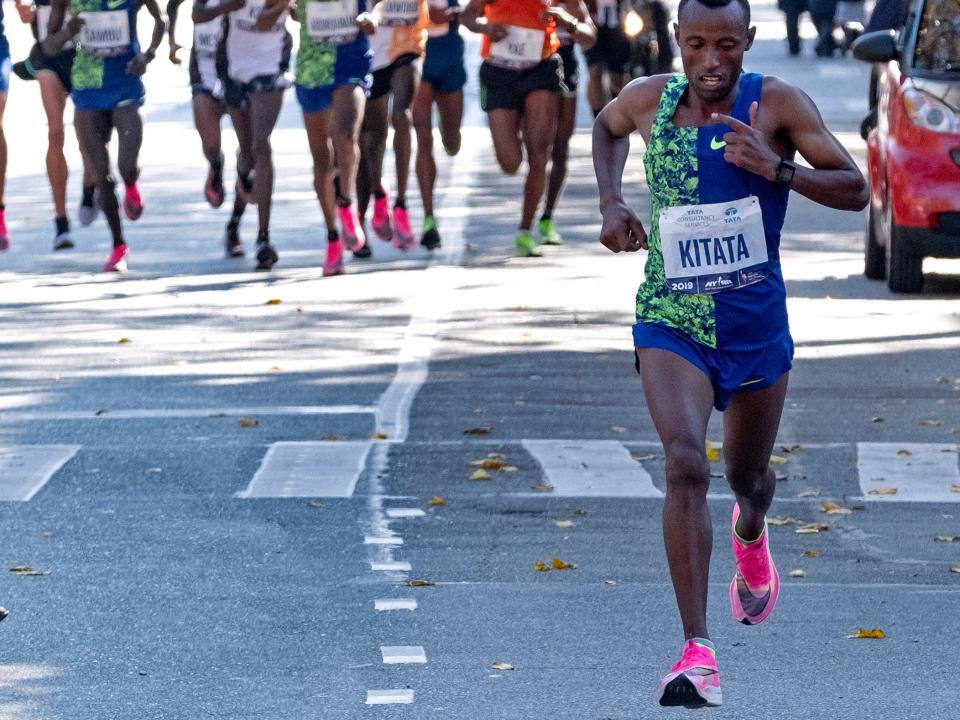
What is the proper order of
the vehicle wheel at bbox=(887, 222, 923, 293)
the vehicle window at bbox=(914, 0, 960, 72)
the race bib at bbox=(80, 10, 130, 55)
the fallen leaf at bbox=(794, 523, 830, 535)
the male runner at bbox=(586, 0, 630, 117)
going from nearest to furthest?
the fallen leaf at bbox=(794, 523, 830, 535), the vehicle wheel at bbox=(887, 222, 923, 293), the vehicle window at bbox=(914, 0, 960, 72), the race bib at bbox=(80, 10, 130, 55), the male runner at bbox=(586, 0, 630, 117)

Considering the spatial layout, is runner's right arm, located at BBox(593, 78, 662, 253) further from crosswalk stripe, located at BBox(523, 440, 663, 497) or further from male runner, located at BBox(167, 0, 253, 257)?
male runner, located at BBox(167, 0, 253, 257)

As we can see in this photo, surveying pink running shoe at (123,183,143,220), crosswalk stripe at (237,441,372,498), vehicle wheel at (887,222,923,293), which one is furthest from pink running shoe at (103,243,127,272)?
crosswalk stripe at (237,441,372,498)

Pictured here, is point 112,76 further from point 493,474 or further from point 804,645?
point 804,645

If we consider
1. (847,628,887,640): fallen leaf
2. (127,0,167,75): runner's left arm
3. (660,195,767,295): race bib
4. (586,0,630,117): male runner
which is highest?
(660,195,767,295): race bib

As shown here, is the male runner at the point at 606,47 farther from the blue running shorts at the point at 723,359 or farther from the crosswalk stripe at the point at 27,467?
the blue running shorts at the point at 723,359

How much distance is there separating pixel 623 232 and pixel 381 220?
9890 millimetres

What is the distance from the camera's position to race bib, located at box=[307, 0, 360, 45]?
1405 cm

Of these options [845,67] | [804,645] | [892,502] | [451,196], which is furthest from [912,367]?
[845,67]

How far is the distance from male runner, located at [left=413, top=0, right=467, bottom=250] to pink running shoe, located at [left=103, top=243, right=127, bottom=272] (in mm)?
2108

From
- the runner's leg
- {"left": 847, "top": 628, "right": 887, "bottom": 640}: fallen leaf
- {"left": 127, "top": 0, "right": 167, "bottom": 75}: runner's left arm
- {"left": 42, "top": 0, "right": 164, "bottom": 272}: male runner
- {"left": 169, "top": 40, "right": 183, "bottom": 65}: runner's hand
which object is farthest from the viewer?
{"left": 169, "top": 40, "right": 183, "bottom": 65}: runner's hand

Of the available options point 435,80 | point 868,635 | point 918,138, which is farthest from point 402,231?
point 868,635

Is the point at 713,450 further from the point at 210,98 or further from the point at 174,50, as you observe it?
the point at 174,50

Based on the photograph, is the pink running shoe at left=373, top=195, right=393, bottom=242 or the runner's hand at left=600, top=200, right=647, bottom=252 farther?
the pink running shoe at left=373, top=195, right=393, bottom=242

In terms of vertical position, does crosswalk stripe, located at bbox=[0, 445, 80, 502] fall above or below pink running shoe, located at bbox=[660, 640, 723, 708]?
below
